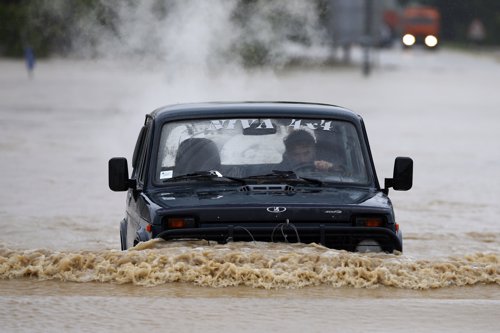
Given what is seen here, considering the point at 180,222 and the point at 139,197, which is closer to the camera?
the point at 180,222

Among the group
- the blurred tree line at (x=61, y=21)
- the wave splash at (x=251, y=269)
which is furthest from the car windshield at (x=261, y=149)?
the blurred tree line at (x=61, y=21)

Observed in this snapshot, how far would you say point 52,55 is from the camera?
55.0m

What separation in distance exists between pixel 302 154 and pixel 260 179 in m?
0.42

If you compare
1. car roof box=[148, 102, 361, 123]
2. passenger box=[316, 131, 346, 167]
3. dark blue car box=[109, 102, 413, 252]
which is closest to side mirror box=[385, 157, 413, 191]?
dark blue car box=[109, 102, 413, 252]

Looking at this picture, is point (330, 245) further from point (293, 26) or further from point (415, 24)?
point (415, 24)

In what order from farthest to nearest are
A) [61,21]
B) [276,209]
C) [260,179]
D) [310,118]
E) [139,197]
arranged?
[61,21]
[310,118]
[139,197]
[260,179]
[276,209]

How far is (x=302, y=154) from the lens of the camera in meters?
10.3

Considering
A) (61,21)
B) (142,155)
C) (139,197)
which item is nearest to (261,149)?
(139,197)

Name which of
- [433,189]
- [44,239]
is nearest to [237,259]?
[44,239]

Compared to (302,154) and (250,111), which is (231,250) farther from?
(250,111)

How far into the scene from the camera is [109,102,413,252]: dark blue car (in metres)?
9.37

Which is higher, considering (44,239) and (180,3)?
(180,3)

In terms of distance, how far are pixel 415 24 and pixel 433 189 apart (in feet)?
224

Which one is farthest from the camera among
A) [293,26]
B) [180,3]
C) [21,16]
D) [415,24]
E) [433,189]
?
[415,24]
